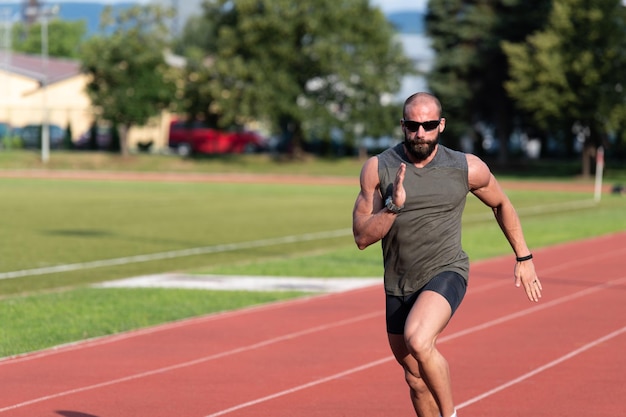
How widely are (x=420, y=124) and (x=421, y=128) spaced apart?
0.10ft

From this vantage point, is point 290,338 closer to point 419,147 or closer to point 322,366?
point 322,366

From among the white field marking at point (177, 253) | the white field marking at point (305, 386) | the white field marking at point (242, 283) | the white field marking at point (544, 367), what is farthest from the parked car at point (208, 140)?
the white field marking at point (305, 386)

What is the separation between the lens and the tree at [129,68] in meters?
66.2

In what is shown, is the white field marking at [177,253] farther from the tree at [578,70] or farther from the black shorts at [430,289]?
the tree at [578,70]

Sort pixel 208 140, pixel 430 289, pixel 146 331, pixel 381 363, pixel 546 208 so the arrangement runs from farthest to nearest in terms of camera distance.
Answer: pixel 208 140
pixel 546 208
pixel 146 331
pixel 381 363
pixel 430 289

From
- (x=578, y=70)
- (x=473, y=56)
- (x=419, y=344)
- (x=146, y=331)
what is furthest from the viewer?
(x=473, y=56)

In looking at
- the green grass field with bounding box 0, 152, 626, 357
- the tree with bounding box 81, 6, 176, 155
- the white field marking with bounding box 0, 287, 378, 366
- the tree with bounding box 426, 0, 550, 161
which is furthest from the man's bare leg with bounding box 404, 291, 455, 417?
the tree with bounding box 81, 6, 176, 155

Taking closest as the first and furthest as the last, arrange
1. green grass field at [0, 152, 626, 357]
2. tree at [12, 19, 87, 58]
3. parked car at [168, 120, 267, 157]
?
1. green grass field at [0, 152, 626, 357]
2. parked car at [168, 120, 267, 157]
3. tree at [12, 19, 87, 58]

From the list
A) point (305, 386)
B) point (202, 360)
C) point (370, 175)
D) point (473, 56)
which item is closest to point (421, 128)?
point (370, 175)

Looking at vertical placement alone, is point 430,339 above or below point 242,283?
above

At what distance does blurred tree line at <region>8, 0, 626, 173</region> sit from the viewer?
210 feet

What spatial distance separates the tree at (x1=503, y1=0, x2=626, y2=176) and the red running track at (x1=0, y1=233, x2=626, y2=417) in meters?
39.6

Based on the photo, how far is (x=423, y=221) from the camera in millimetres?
6738

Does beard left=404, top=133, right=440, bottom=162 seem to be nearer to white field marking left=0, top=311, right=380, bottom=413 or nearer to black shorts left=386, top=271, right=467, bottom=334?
black shorts left=386, top=271, right=467, bottom=334
